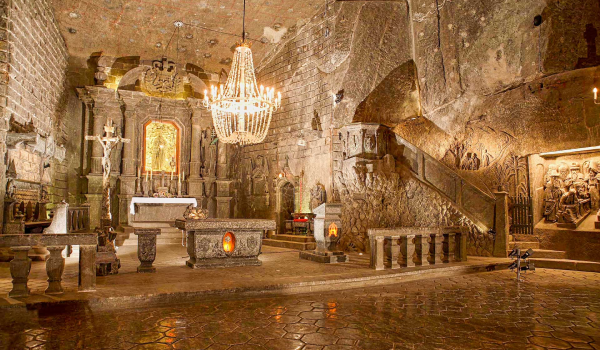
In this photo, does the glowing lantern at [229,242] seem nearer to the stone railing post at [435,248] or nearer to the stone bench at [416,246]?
the stone bench at [416,246]

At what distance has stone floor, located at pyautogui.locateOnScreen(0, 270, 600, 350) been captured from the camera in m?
3.49

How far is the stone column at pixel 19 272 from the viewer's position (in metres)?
4.60

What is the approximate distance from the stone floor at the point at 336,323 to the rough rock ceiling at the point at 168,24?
10.3 metres

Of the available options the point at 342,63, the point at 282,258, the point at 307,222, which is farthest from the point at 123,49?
the point at 282,258

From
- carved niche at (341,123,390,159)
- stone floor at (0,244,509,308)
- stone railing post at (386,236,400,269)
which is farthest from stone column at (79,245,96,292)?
carved niche at (341,123,390,159)

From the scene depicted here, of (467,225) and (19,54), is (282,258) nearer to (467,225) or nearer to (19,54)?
(467,225)

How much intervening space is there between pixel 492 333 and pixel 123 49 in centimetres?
1461

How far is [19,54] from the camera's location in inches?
340

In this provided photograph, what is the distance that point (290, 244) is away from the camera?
37.9 feet

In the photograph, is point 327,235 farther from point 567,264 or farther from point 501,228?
point 567,264

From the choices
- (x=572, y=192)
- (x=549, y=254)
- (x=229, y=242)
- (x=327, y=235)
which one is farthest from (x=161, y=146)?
(x=572, y=192)

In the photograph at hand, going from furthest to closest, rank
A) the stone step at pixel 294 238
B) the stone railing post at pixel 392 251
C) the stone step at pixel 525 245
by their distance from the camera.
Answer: the stone step at pixel 294 238 → the stone step at pixel 525 245 → the stone railing post at pixel 392 251

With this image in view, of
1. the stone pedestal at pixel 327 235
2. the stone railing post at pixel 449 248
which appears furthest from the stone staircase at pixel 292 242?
the stone railing post at pixel 449 248

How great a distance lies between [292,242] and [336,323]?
752cm
